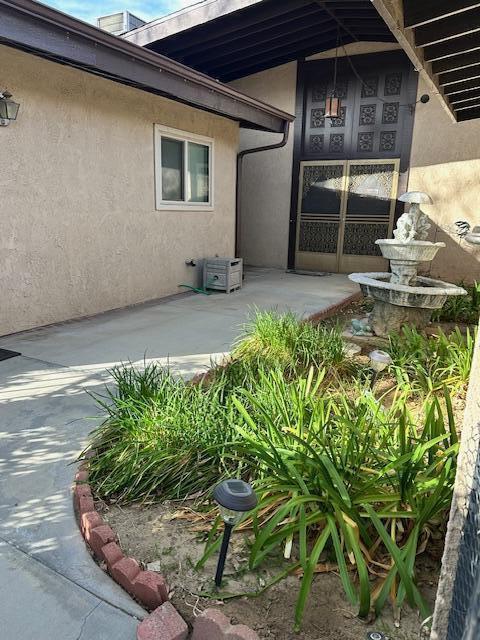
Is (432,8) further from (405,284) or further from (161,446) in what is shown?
(161,446)

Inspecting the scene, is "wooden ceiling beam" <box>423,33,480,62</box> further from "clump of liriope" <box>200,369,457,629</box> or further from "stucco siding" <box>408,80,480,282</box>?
"stucco siding" <box>408,80,480,282</box>

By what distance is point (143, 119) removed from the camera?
5883 mm

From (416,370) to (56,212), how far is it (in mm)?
3943

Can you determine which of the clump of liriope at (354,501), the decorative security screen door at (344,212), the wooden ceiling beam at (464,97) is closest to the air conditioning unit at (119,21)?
the decorative security screen door at (344,212)

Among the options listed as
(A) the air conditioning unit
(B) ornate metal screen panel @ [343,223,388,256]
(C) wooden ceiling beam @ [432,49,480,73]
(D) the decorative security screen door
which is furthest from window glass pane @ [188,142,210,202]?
(A) the air conditioning unit

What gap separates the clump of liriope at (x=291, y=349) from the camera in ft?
11.8

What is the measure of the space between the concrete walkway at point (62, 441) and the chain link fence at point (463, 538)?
986 millimetres

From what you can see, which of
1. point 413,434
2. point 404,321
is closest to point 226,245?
point 404,321

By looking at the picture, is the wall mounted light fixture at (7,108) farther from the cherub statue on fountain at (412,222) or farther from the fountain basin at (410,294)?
the cherub statue on fountain at (412,222)

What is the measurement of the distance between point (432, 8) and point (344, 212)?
6.08m

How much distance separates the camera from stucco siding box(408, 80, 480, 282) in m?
7.82

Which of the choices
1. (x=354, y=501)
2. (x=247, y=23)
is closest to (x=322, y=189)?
(x=247, y=23)

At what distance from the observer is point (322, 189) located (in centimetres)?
916

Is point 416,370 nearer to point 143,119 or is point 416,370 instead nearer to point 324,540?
point 324,540
